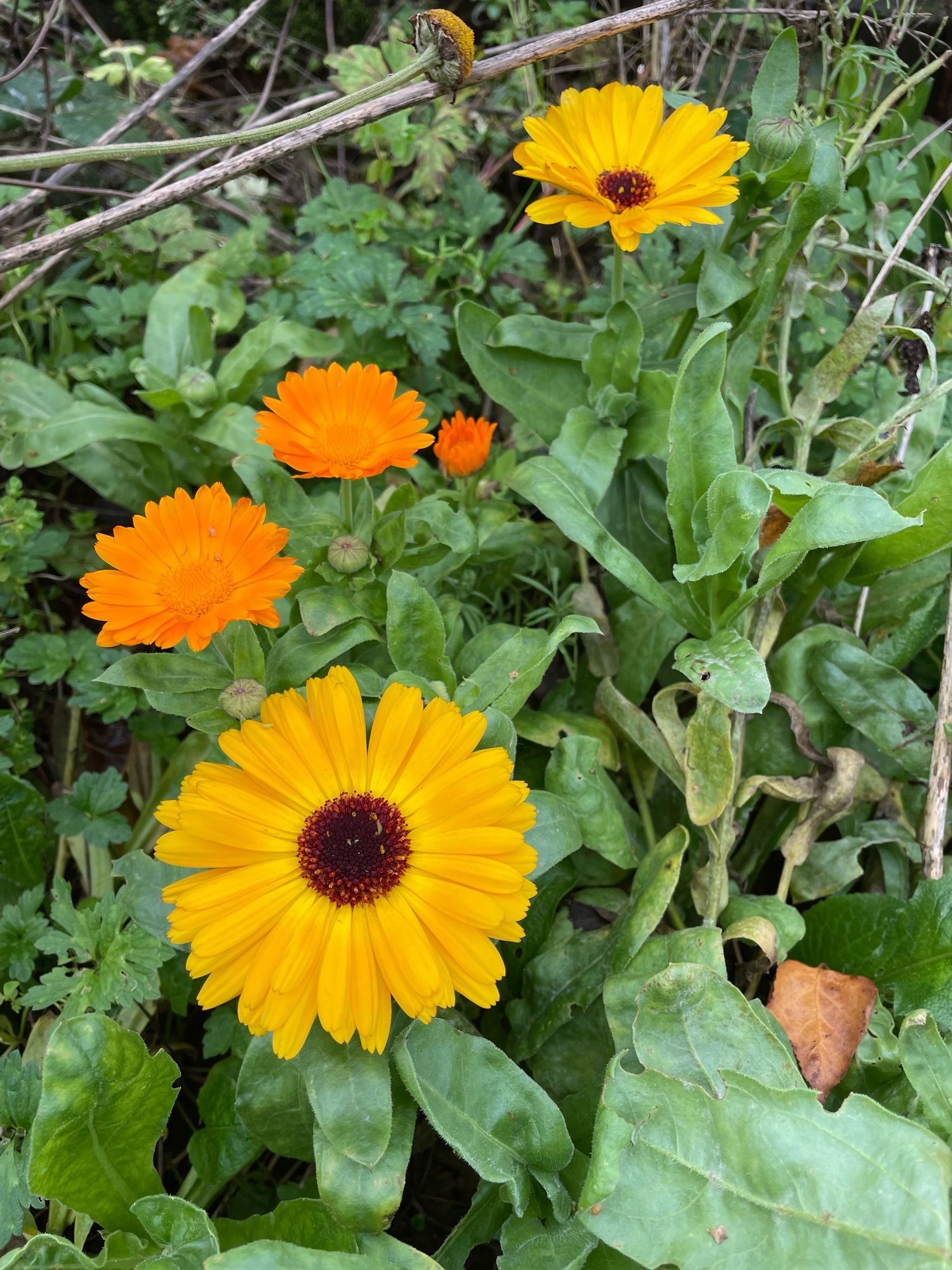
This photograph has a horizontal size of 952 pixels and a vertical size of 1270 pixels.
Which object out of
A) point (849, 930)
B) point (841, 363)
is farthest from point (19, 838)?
point (841, 363)

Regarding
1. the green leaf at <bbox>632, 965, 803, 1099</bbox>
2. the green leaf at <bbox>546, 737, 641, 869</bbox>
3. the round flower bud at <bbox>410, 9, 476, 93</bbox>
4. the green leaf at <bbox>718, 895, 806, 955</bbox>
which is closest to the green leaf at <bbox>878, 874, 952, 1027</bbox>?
the green leaf at <bbox>718, 895, 806, 955</bbox>

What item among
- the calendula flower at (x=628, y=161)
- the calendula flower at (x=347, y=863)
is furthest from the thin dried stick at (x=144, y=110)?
the calendula flower at (x=347, y=863)

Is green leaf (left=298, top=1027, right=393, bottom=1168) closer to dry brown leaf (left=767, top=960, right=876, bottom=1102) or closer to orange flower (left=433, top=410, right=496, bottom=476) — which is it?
dry brown leaf (left=767, top=960, right=876, bottom=1102)

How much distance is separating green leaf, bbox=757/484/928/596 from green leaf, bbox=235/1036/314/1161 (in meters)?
0.79

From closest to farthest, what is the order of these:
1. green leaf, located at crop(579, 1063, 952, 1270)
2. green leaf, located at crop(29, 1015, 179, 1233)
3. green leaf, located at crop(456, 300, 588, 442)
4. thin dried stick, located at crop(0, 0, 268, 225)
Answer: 1. green leaf, located at crop(579, 1063, 952, 1270)
2. green leaf, located at crop(29, 1015, 179, 1233)
3. green leaf, located at crop(456, 300, 588, 442)
4. thin dried stick, located at crop(0, 0, 268, 225)

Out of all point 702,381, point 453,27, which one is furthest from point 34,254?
point 702,381

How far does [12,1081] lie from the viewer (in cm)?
116

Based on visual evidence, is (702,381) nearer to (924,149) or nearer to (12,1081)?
(924,149)

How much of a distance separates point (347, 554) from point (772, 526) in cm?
59

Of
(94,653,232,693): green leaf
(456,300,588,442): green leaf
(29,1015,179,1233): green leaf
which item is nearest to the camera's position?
(29,1015,179,1233): green leaf

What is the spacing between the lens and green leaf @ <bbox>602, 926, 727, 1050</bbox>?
112cm

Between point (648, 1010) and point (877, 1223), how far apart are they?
275 mm

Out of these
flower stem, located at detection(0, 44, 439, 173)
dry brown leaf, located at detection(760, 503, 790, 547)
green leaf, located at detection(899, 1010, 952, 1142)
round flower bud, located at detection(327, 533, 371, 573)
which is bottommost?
green leaf, located at detection(899, 1010, 952, 1142)

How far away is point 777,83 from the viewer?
1.43 meters
